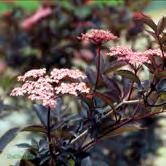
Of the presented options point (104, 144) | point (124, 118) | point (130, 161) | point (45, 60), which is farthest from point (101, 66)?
point (45, 60)

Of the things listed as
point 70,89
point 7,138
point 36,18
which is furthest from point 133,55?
point 36,18

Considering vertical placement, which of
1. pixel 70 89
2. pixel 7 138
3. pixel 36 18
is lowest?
pixel 7 138

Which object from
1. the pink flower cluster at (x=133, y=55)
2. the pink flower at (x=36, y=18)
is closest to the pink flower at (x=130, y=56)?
the pink flower cluster at (x=133, y=55)

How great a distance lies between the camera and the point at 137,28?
262cm

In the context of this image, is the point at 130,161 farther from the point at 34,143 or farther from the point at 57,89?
the point at 57,89

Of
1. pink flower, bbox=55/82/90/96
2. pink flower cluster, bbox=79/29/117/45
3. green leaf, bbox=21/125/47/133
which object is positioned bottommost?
green leaf, bbox=21/125/47/133

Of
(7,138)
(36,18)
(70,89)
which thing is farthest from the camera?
(36,18)

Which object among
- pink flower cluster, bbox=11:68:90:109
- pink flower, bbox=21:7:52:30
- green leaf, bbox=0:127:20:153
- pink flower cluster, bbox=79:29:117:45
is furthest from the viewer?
pink flower, bbox=21:7:52:30

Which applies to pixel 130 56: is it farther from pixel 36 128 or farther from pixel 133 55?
pixel 36 128

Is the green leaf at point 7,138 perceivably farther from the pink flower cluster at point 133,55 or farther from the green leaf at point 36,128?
the pink flower cluster at point 133,55

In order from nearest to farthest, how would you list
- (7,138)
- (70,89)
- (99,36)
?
(70,89) → (99,36) → (7,138)

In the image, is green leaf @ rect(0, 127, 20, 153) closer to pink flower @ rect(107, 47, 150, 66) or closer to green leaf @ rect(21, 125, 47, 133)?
green leaf @ rect(21, 125, 47, 133)

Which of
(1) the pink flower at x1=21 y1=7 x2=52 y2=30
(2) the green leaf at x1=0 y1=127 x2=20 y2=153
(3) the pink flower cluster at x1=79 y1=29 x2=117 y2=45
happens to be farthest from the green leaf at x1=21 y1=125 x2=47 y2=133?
(1) the pink flower at x1=21 y1=7 x2=52 y2=30

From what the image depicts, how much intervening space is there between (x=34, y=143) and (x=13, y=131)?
2.2 inches
